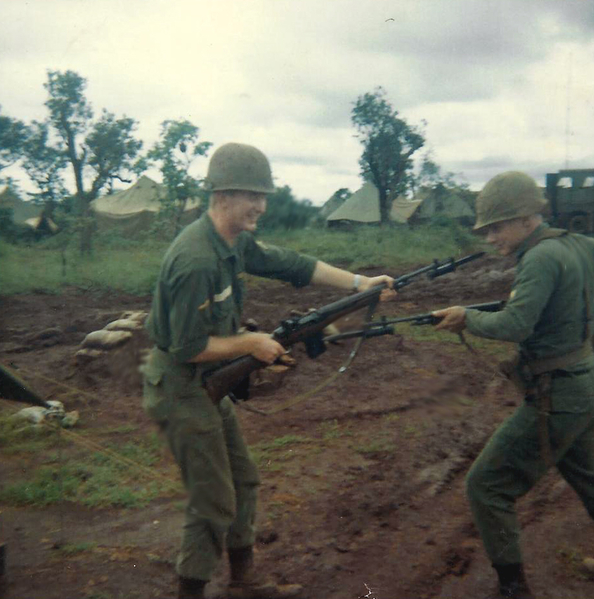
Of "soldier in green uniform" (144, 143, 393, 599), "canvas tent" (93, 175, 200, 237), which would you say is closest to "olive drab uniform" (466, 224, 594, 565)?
"soldier in green uniform" (144, 143, 393, 599)

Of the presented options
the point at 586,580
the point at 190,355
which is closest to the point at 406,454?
the point at 586,580

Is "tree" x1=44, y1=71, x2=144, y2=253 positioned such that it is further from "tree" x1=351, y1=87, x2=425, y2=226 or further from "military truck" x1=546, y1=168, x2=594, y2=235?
"military truck" x1=546, y1=168, x2=594, y2=235

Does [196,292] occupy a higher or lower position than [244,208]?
lower

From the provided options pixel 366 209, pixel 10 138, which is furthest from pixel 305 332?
pixel 366 209

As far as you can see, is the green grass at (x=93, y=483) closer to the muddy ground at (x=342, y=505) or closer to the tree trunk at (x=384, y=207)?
the muddy ground at (x=342, y=505)

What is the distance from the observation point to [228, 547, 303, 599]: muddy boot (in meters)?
3.57

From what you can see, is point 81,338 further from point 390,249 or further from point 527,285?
point 527,285

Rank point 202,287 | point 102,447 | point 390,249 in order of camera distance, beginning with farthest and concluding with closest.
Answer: point 390,249 → point 102,447 → point 202,287

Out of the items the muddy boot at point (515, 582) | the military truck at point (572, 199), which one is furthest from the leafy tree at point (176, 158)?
the military truck at point (572, 199)

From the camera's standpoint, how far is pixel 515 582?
11.5 ft

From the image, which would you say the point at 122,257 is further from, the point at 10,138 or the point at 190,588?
the point at 190,588

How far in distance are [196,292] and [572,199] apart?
39.4 feet

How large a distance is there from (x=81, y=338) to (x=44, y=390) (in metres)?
2.44

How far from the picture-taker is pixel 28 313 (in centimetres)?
1180
